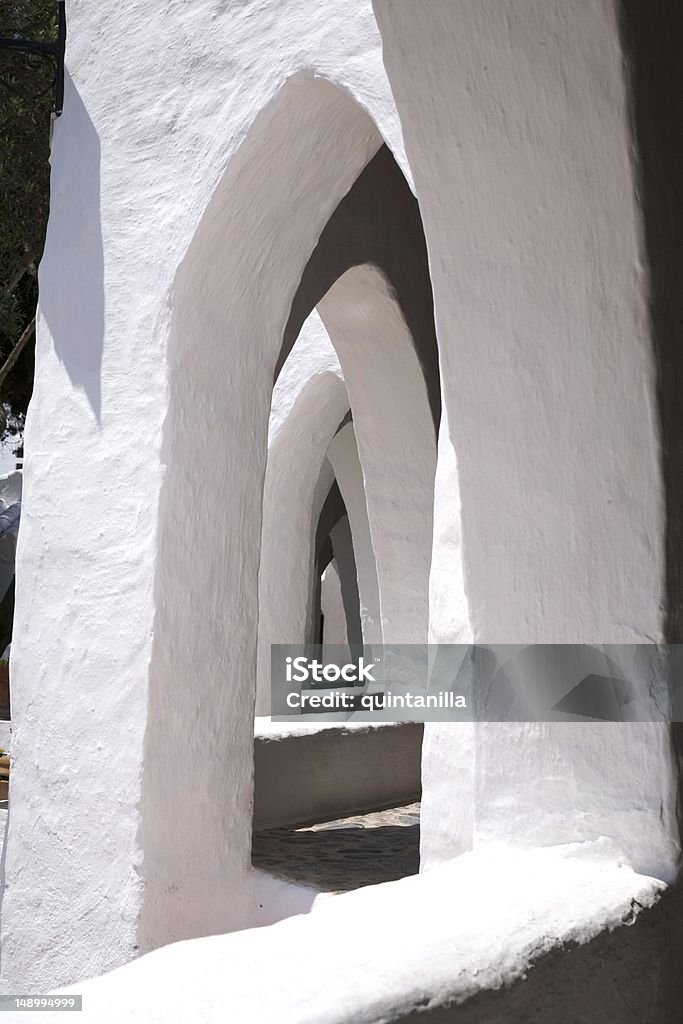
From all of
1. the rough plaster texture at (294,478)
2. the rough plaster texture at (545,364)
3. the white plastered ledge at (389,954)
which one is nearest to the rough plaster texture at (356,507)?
the rough plaster texture at (294,478)

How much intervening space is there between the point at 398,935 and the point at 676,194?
1443mm

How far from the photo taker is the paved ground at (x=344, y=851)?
5.32 m

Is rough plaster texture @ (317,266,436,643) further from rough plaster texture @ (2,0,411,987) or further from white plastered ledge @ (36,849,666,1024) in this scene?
white plastered ledge @ (36,849,666,1024)

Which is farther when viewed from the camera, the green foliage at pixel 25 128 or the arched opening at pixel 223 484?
the green foliage at pixel 25 128

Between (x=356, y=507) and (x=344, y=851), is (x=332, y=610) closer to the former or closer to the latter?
(x=356, y=507)

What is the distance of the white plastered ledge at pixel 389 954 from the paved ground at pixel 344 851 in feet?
10.9

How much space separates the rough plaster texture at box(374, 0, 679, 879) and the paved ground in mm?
3168

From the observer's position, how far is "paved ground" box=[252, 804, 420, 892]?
5.32 meters

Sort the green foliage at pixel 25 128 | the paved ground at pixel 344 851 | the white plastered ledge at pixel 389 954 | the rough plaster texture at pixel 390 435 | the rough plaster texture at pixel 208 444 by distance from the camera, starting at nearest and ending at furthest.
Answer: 1. the white plastered ledge at pixel 389 954
2. the rough plaster texture at pixel 208 444
3. the paved ground at pixel 344 851
4. the rough plaster texture at pixel 390 435
5. the green foliage at pixel 25 128

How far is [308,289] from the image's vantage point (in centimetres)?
628

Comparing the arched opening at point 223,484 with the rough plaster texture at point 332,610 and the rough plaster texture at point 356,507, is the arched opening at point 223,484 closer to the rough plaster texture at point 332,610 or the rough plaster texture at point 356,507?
the rough plaster texture at point 356,507

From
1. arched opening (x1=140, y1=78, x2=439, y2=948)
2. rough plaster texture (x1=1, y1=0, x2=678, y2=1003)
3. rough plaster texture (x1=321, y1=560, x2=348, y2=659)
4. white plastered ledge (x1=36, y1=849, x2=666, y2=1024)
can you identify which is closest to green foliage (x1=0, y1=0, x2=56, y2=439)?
rough plaster texture (x1=1, y1=0, x2=678, y2=1003)

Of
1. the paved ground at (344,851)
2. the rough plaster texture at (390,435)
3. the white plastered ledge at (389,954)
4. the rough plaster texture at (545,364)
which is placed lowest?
the paved ground at (344,851)

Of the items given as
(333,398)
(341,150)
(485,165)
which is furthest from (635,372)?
(333,398)
